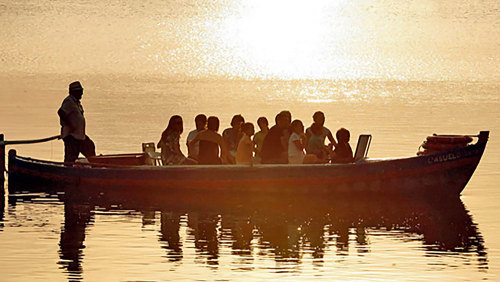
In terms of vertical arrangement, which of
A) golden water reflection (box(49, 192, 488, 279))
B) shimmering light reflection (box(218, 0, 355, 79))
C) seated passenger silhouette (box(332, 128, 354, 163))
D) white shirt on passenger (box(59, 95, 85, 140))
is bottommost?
golden water reflection (box(49, 192, 488, 279))

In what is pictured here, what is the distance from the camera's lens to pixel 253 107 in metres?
64.2

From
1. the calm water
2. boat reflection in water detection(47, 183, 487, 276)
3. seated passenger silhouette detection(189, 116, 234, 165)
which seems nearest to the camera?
the calm water

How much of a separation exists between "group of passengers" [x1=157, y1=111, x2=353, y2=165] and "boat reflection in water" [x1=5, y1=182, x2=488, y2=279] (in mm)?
725

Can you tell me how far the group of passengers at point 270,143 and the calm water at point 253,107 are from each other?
2.81 feet

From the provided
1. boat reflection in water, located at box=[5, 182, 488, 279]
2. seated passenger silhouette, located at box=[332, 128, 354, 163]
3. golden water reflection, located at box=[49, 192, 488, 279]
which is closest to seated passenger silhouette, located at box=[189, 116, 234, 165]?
boat reflection in water, located at box=[5, 182, 488, 279]

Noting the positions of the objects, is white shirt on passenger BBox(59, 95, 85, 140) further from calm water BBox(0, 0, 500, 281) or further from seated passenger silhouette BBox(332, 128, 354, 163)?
seated passenger silhouette BBox(332, 128, 354, 163)

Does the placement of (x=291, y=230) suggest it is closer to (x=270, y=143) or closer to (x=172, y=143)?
(x=270, y=143)

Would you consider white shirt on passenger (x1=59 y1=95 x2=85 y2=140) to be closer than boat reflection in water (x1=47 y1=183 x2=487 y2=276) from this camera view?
No

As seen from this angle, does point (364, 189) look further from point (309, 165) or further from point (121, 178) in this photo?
point (121, 178)

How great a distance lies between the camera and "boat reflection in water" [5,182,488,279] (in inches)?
872

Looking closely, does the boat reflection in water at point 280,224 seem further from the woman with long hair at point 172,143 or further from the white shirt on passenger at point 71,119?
the white shirt on passenger at point 71,119

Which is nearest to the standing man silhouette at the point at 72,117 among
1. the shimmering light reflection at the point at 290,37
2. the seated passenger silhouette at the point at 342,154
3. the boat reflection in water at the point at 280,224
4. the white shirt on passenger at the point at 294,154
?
the boat reflection in water at the point at 280,224

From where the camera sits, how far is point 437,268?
68.5 ft

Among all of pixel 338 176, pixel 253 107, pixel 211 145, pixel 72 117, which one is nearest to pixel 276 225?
pixel 338 176
